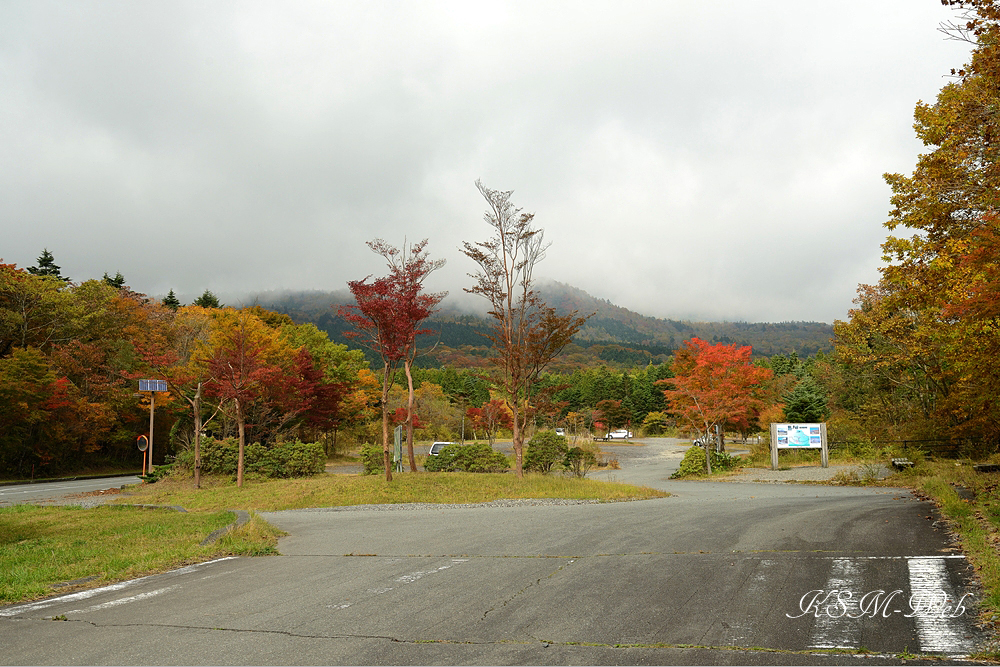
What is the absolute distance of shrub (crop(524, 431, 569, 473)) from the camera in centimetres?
2277

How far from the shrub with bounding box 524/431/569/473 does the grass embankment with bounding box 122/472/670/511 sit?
297 centimetres

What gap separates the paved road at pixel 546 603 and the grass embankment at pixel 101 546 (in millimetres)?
526

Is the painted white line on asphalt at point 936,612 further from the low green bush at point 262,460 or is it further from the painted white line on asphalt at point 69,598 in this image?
the low green bush at point 262,460

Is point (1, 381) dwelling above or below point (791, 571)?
above

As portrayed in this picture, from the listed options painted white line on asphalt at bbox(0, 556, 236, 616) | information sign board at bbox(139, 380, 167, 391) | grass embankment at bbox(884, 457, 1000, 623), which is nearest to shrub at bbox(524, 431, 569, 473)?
grass embankment at bbox(884, 457, 1000, 623)

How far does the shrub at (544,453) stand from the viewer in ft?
74.7

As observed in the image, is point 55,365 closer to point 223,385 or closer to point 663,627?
point 223,385

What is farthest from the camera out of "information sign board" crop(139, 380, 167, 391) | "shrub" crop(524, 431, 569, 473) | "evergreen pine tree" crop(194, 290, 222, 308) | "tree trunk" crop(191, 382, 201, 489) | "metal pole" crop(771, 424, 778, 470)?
"evergreen pine tree" crop(194, 290, 222, 308)

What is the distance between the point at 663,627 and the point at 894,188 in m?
14.8

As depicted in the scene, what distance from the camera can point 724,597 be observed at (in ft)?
18.8

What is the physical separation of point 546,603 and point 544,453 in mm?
17136

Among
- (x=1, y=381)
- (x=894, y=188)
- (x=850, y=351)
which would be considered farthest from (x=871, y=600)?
(x=1, y=381)

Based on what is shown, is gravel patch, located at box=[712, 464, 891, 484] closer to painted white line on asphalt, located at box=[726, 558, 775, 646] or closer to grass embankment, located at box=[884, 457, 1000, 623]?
grass embankment, located at box=[884, 457, 1000, 623]

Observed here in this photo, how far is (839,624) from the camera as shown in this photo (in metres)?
4.88
